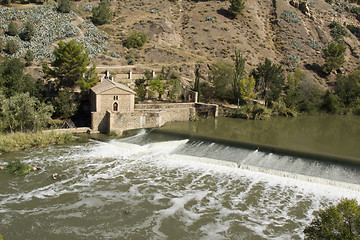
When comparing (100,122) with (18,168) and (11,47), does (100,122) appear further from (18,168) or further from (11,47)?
(11,47)

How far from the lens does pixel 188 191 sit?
16641mm

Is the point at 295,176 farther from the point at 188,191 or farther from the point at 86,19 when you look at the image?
the point at 86,19

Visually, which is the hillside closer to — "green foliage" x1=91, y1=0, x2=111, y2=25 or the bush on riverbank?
"green foliage" x1=91, y1=0, x2=111, y2=25

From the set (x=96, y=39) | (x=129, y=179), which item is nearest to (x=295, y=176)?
(x=129, y=179)

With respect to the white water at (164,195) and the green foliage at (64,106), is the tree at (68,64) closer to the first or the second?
the green foliage at (64,106)

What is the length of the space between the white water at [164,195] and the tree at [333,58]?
37.6 m

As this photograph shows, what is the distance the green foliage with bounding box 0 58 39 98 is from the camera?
2660 cm

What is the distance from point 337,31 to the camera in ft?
206

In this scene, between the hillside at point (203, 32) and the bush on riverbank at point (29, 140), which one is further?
the hillside at point (203, 32)

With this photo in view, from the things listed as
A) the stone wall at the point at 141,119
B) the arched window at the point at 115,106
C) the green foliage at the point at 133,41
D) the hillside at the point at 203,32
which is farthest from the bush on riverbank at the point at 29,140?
the green foliage at the point at 133,41

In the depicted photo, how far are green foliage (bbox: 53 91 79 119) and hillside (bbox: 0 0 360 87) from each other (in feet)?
45.5

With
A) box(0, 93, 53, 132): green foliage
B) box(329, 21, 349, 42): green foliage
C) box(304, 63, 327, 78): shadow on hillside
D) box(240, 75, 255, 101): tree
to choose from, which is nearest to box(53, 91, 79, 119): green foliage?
box(0, 93, 53, 132): green foliage

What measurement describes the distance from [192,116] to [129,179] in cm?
1528

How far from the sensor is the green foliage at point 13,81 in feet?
87.3
